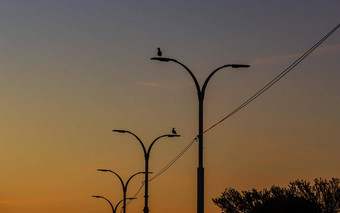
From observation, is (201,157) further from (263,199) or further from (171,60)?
(263,199)

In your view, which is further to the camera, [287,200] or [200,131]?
[287,200]

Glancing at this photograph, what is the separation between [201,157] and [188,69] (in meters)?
4.11

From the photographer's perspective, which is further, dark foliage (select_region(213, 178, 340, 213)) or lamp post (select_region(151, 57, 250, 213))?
dark foliage (select_region(213, 178, 340, 213))

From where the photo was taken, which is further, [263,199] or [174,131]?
[263,199]

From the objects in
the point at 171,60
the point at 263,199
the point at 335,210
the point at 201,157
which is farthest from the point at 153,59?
the point at 263,199

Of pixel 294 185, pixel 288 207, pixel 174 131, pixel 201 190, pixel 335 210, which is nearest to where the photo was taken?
pixel 201 190

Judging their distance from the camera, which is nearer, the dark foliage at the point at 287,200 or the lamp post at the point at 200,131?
the lamp post at the point at 200,131

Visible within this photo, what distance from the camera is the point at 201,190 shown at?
130 feet

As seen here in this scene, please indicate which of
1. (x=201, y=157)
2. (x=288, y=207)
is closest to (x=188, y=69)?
(x=201, y=157)

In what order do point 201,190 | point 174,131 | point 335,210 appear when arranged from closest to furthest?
point 201,190
point 174,131
point 335,210

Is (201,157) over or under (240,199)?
under

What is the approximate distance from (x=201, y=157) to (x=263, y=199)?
2843 inches

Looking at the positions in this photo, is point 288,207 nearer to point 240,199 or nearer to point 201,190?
point 240,199

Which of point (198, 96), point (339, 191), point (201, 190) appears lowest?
point (201, 190)
